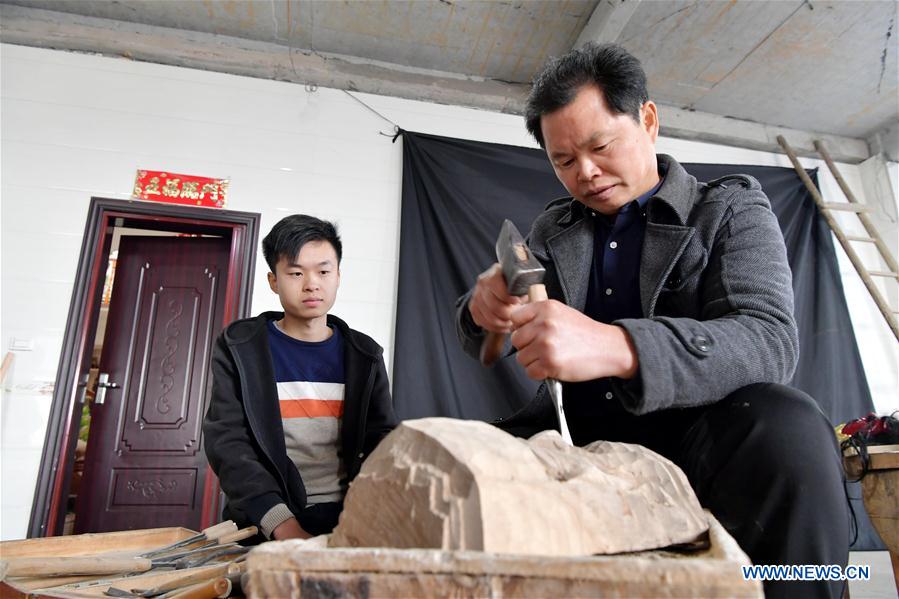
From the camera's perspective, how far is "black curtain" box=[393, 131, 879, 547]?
3195mm

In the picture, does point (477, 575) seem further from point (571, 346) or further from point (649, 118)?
point (649, 118)

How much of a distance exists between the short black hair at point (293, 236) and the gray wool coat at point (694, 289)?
873mm

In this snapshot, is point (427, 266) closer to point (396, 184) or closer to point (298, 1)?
point (396, 184)

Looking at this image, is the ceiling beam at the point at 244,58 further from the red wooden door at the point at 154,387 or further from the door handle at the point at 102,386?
the door handle at the point at 102,386

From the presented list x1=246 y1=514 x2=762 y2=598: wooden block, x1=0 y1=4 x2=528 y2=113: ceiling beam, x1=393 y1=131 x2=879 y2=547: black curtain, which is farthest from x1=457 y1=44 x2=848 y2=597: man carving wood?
x1=0 y1=4 x2=528 y2=113: ceiling beam

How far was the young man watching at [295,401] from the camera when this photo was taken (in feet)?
5.04

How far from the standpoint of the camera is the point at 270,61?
3.72 metres

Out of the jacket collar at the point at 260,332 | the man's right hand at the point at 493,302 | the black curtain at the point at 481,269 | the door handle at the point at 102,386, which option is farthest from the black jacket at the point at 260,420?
the door handle at the point at 102,386

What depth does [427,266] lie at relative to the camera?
3412 mm

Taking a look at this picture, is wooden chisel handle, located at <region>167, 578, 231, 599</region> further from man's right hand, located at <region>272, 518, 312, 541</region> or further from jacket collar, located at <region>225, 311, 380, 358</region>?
jacket collar, located at <region>225, 311, 380, 358</region>

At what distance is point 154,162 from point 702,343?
11.6 feet

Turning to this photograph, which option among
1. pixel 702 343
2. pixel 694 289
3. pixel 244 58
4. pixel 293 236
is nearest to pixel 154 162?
pixel 244 58

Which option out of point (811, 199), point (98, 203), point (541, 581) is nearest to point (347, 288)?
point (98, 203)

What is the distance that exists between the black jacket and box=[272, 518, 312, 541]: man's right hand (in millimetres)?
71
